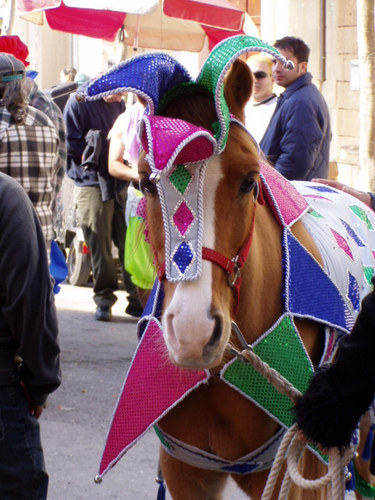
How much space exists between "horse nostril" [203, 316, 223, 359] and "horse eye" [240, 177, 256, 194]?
43 cm

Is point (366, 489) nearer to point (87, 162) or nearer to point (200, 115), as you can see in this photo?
→ point (200, 115)

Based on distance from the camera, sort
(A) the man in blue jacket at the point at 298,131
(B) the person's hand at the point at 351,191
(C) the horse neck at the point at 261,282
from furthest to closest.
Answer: (A) the man in blue jacket at the point at 298,131 → (B) the person's hand at the point at 351,191 → (C) the horse neck at the point at 261,282

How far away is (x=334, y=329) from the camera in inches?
121

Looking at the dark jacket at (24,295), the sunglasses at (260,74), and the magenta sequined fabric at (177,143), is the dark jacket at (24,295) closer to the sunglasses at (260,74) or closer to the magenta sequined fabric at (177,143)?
the magenta sequined fabric at (177,143)

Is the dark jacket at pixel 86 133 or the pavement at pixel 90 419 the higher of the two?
the dark jacket at pixel 86 133

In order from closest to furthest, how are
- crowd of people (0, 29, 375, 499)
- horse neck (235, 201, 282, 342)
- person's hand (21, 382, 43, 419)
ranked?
crowd of people (0, 29, 375, 499) < horse neck (235, 201, 282, 342) < person's hand (21, 382, 43, 419)

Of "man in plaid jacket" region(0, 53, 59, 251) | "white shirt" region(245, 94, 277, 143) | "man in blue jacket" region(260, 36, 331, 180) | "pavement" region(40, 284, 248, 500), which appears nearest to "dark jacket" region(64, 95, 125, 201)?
"pavement" region(40, 284, 248, 500)

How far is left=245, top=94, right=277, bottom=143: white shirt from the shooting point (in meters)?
7.08

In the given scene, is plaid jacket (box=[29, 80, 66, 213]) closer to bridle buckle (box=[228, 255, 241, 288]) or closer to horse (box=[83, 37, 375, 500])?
horse (box=[83, 37, 375, 500])

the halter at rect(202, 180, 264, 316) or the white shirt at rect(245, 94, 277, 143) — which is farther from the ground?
the white shirt at rect(245, 94, 277, 143)

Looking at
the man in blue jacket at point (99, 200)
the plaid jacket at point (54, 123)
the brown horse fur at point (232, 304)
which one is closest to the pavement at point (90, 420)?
the man in blue jacket at point (99, 200)

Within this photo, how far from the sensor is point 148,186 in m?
2.69

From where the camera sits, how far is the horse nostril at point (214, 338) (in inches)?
95.0

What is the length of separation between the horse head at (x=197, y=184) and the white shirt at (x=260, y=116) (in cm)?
425
